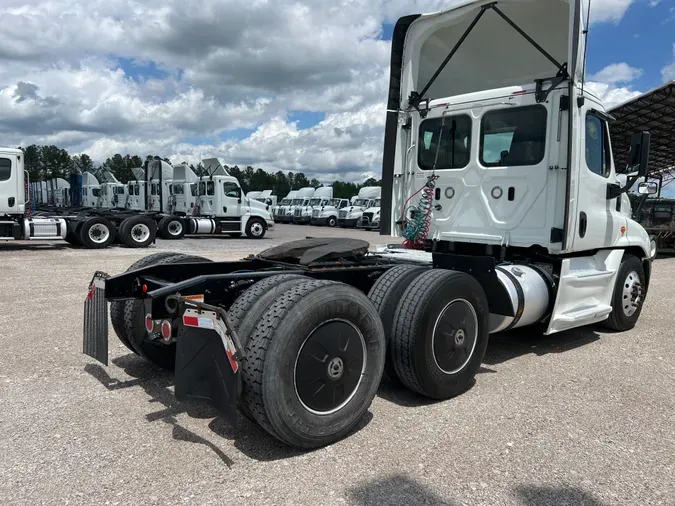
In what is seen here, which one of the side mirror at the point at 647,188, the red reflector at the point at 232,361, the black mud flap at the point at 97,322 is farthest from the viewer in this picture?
the side mirror at the point at 647,188

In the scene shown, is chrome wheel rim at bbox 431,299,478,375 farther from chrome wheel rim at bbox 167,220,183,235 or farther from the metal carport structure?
chrome wheel rim at bbox 167,220,183,235

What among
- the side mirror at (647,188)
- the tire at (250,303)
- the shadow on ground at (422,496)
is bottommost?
the shadow on ground at (422,496)

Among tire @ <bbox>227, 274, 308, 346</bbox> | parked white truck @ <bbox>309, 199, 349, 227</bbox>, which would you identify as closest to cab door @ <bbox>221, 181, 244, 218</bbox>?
parked white truck @ <bbox>309, 199, 349, 227</bbox>

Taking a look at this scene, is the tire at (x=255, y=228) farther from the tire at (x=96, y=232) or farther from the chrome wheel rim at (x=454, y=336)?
the chrome wheel rim at (x=454, y=336)

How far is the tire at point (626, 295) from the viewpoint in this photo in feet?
21.8

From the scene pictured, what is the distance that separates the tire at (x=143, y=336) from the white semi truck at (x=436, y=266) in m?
0.02

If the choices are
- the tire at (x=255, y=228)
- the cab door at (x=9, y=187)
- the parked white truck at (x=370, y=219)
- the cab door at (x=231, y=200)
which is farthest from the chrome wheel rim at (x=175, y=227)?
the parked white truck at (x=370, y=219)

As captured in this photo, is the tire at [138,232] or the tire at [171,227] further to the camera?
the tire at [171,227]

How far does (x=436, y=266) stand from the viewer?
5.18 metres

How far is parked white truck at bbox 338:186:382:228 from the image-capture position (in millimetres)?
34406

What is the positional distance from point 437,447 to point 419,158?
395 cm

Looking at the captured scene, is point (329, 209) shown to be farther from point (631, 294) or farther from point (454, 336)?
point (454, 336)

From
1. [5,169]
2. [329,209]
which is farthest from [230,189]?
[329,209]

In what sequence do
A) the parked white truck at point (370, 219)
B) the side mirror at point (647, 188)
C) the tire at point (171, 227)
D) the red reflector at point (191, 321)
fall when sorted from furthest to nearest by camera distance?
1. the parked white truck at point (370, 219)
2. the tire at point (171, 227)
3. the side mirror at point (647, 188)
4. the red reflector at point (191, 321)
